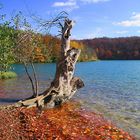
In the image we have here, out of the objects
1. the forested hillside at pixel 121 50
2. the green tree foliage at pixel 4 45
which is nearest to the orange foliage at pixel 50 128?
the green tree foliage at pixel 4 45

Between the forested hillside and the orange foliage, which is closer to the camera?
the orange foliage

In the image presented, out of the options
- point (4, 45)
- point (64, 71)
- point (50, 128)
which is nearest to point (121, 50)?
point (64, 71)

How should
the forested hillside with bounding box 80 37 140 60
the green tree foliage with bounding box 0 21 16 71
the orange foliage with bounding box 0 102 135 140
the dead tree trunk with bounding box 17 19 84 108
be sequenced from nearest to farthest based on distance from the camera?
the orange foliage with bounding box 0 102 135 140
the green tree foliage with bounding box 0 21 16 71
the dead tree trunk with bounding box 17 19 84 108
the forested hillside with bounding box 80 37 140 60

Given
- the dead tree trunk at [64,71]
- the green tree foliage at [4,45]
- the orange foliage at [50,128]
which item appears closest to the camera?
the orange foliage at [50,128]

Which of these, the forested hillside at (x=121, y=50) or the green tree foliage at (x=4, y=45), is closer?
the green tree foliage at (x=4, y=45)

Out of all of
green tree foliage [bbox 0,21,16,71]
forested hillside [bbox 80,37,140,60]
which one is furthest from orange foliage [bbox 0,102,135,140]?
forested hillside [bbox 80,37,140,60]

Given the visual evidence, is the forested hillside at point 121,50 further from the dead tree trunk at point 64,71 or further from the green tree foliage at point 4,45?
A: the green tree foliage at point 4,45

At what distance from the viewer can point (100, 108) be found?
74.4 feet

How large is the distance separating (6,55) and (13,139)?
605 cm

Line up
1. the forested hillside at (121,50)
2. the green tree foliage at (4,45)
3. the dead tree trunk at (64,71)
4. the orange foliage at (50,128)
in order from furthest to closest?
the forested hillside at (121,50) < the dead tree trunk at (64,71) < the green tree foliage at (4,45) < the orange foliage at (50,128)

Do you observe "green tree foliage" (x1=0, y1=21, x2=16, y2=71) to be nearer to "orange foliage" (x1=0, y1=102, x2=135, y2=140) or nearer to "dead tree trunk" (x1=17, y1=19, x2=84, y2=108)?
"orange foliage" (x1=0, y1=102, x2=135, y2=140)

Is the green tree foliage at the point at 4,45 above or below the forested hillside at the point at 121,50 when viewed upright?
above

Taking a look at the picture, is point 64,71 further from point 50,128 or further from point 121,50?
point 121,50

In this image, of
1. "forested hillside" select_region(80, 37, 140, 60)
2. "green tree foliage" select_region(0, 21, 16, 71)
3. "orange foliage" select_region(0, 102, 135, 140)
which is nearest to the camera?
"orange foliage" select_region(0, 102, 135, 140)
